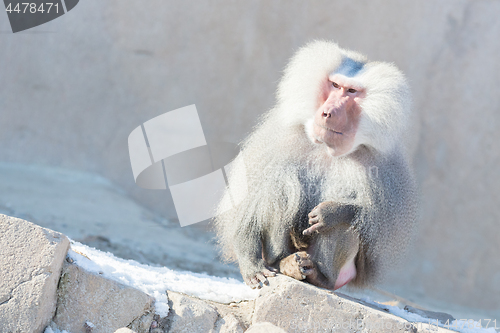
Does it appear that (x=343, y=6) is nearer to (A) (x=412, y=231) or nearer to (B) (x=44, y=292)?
(A) (x=412, y=231)

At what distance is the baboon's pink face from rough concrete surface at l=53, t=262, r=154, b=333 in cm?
104

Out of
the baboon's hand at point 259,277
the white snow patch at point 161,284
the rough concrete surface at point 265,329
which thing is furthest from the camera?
the baboon's hand at point 259,277

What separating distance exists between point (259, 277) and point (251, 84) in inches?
143

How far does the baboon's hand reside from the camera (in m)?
2.15

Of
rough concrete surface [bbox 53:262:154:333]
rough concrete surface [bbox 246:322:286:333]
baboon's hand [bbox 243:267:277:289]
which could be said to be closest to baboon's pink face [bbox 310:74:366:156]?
baboon's hand [bbox 243:267:277:289]

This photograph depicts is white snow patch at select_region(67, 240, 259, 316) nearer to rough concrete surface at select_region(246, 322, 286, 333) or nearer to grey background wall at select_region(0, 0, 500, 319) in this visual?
rough concrete surface at select_region(246, 322, 286, 333)

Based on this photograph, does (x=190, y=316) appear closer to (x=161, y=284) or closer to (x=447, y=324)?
(x=161, y=284)

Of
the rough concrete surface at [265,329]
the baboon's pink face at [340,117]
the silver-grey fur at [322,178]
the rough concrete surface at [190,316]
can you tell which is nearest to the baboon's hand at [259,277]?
the silver-grey fur at [322,178]

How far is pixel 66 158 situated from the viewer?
521 centimetres

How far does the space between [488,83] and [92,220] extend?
420cm

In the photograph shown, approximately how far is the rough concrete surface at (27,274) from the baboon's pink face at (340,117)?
47.4 inches

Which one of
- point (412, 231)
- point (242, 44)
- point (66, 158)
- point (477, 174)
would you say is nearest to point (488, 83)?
point (477, 174)

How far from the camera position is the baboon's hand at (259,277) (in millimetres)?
2146

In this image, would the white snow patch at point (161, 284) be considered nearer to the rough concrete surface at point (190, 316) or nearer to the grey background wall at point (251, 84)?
the rough concrete surface at point (190, 316)
